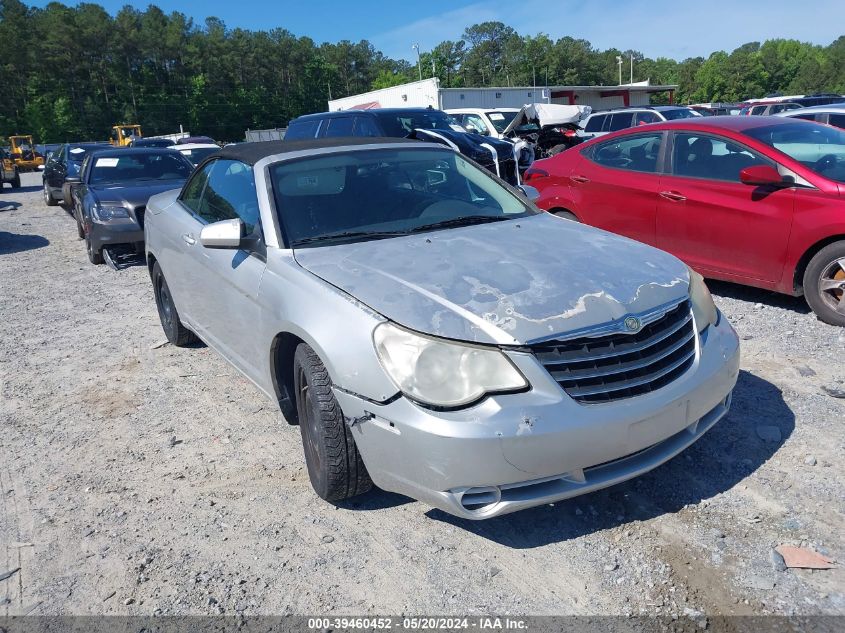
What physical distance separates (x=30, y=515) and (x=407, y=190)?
2600 mm

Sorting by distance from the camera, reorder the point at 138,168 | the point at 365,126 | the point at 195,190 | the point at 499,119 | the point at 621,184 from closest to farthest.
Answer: the point at 195,190 → the point at 621,184 → the point at 138,168 → the point at 365,126 → the point at 499,119

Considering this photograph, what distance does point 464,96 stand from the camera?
1549 inches

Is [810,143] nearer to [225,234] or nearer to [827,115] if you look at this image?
[225,234]

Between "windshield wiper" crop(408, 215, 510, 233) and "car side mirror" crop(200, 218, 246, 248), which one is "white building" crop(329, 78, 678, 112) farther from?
"car side mirror" crop(200, 218, 246, 248)

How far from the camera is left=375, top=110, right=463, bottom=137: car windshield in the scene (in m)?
11.5

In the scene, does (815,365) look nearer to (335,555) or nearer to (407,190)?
(407,190)

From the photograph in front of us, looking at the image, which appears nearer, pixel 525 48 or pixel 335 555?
pixel 335 555

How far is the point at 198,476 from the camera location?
353cm

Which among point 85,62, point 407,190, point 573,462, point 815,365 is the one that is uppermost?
point 85,62

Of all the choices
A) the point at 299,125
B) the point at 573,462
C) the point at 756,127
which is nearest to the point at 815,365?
A: the point at 756,127

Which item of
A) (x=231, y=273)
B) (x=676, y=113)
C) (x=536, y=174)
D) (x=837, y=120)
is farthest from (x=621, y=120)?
(x=231, y=273)

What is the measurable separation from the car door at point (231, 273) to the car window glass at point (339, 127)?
23.3 feet

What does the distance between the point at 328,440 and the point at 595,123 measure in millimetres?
18936

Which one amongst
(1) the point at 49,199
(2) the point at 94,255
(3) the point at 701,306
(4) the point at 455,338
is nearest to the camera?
(4) the point at 455,338
